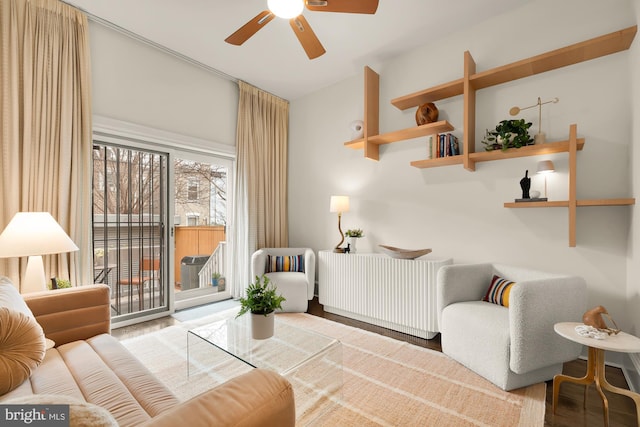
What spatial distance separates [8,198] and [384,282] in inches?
128

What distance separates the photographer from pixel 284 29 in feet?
9.73

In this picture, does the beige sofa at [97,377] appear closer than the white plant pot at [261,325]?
Yes

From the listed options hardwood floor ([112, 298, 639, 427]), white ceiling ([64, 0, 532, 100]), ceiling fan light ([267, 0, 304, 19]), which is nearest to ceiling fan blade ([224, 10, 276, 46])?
ceiling fan light ([267, 0, 304, 19])

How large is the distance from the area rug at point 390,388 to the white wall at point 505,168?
110 centimetres

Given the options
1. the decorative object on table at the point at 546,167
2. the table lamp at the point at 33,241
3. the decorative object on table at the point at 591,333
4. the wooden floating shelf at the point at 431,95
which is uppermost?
the wooden floating shelf at the point at 431,95

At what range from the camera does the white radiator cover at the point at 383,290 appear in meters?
2.77

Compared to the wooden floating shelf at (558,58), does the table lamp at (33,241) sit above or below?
below

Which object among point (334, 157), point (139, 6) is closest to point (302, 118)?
point (334, 157)

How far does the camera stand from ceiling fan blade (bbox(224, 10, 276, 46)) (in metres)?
2.11

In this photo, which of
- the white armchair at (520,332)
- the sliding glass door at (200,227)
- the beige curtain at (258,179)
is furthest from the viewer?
the beige curtain at (258,179)

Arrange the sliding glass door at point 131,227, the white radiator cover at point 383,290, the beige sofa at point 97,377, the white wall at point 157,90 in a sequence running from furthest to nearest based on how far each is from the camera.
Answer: the sliding glass door at point 131,227
the white wall at point 157,90
the white radiator cover at point 383,290
the beige sofa at point 97,377

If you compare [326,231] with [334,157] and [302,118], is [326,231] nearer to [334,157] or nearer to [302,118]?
[334,157]

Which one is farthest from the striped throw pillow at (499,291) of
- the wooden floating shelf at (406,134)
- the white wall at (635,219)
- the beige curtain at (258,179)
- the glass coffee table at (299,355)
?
the beige curtain at (258,179)

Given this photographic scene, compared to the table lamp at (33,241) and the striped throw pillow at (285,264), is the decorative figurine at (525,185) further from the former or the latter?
the table lamp at (33,241)
